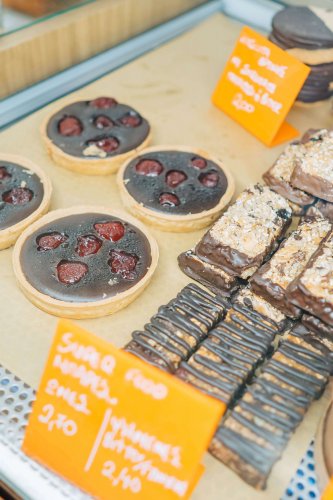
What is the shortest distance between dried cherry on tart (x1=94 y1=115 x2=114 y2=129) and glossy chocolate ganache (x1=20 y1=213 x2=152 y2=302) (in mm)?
688

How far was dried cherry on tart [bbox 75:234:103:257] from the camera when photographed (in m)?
2.37

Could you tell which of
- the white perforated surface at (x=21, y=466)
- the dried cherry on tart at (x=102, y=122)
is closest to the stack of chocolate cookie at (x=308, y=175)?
the dried cherry on tart at (x=102, y=122)

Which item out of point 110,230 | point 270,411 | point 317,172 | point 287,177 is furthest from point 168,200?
point 270,411

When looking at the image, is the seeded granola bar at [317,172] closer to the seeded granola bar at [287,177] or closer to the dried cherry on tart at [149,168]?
the seeded granola bar at [287,177]

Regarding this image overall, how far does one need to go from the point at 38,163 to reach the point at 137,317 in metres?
1.17

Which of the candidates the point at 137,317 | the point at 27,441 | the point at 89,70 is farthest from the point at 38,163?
the point at 27,441

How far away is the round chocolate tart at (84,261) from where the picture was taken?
87.4 inches

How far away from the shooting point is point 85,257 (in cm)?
236

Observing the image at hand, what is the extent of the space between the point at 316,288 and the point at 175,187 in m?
0.99

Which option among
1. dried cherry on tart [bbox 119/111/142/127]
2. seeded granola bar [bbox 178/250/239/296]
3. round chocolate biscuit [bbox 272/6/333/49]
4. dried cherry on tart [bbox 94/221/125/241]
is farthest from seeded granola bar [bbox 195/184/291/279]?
round chocolate biscuit [bbox 272/6/333/49]

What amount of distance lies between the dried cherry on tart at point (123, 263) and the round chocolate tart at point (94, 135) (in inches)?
27.9

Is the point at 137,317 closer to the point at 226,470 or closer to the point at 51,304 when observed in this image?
the point at 51,304

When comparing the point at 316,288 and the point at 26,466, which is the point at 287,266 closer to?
the point at 316,288

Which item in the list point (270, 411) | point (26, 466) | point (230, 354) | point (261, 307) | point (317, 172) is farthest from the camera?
point (317, 172)
